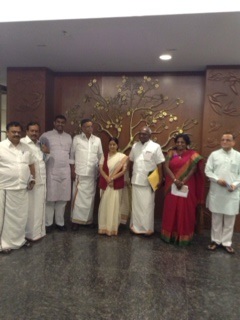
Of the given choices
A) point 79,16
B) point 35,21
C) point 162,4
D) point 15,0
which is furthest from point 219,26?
point 15,0

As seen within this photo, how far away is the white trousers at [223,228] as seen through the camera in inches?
130

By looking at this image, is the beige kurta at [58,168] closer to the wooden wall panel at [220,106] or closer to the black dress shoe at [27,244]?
the black dress shoe at [27,244]

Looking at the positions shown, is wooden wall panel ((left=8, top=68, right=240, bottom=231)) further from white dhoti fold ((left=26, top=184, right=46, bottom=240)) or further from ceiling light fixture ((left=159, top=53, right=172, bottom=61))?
white dhoti fold ((left=26, top=184, right=46, bottom=240))

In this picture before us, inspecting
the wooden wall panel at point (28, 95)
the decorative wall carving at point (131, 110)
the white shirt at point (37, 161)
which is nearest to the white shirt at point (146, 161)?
the decorative wall carving at point (131, 110)

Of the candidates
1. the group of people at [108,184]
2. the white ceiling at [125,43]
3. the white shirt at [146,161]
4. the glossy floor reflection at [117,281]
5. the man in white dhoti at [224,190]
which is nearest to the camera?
the glossy floor reflection at [117,281]

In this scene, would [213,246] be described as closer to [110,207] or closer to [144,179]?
[144,179]

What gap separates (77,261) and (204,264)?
53.1 inches

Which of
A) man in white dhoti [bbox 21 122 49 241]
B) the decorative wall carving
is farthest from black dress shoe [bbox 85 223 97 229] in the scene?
the decorative wall carving

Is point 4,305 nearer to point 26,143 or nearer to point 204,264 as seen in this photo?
point 26,143

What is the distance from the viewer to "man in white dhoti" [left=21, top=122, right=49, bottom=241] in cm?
332

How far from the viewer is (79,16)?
7.94 ft

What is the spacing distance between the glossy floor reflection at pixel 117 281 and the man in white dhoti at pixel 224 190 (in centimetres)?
22

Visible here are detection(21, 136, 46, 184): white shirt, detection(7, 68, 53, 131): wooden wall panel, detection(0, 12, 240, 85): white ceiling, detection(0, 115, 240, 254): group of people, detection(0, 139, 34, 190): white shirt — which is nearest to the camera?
detection(0, 12, 240, 85): white ceiling

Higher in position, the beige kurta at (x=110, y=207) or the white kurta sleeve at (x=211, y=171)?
the white kurta sleeve at (x=211, y=171)
